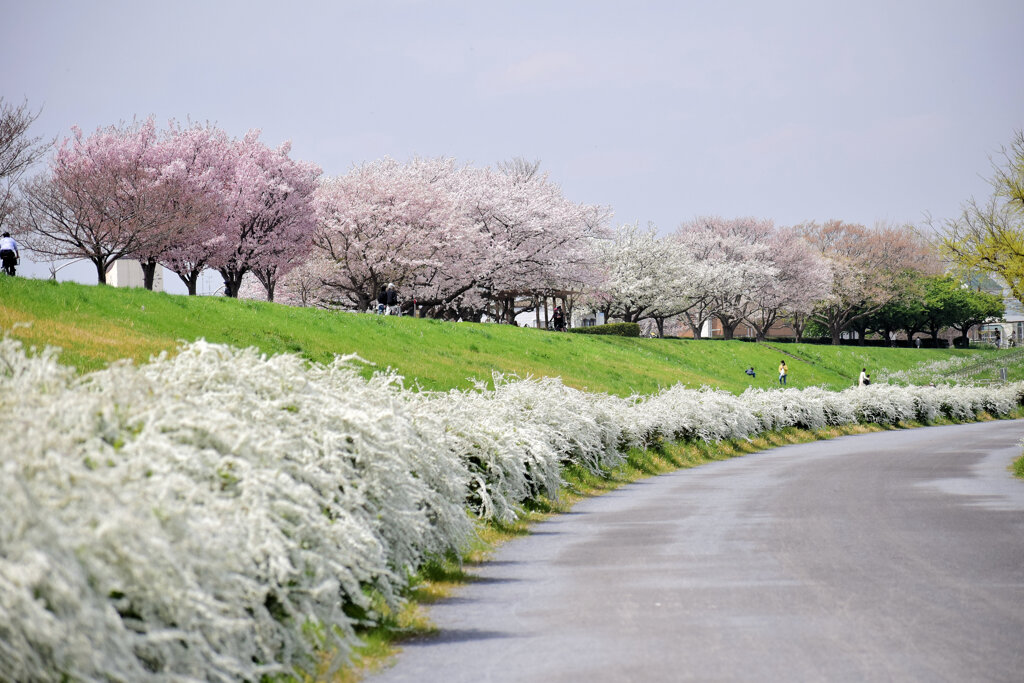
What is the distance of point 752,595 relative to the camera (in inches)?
339

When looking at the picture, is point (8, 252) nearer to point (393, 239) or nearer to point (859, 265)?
point (393, 239)

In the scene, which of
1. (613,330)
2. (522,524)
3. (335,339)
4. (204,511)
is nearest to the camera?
(204,511)

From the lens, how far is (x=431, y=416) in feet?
37.9

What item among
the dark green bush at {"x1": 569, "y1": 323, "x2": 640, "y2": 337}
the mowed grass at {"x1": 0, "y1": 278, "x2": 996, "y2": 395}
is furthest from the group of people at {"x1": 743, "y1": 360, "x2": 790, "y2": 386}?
the dark green bush at {"x1": 569, "y1": 323, "x2": 640, "y2": 337}

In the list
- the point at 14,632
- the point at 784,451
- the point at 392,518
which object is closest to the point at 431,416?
the point at 392,518

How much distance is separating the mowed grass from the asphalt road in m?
3.55

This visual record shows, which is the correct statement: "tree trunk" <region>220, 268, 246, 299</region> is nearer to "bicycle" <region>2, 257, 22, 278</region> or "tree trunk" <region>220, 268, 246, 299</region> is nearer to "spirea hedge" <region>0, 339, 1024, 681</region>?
"bicycle" <region>2, 257, 22, 278</region>

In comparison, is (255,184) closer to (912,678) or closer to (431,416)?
(431,416)

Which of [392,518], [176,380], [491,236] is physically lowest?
[392,518]

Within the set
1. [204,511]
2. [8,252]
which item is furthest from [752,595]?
[8,252]

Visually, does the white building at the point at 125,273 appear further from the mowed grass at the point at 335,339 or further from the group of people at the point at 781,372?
the group of people at the point at 781,372

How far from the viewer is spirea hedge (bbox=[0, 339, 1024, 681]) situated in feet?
14.6

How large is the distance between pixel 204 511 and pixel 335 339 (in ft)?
80.1

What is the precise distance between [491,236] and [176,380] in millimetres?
58403
